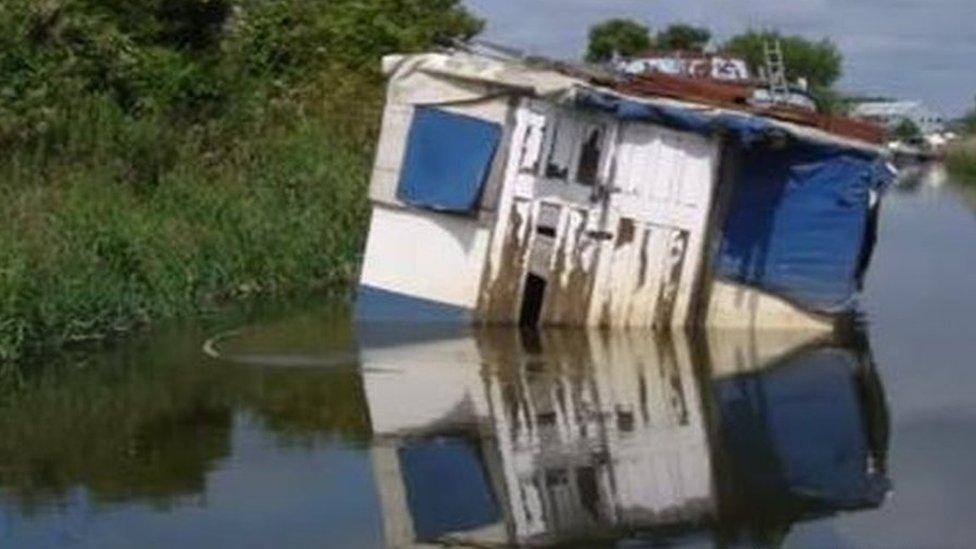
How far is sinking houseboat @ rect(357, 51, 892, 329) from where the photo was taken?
19.8 metres

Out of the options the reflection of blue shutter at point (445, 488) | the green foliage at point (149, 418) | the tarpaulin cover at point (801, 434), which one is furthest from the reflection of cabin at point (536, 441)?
the green foliage at point (149, 418)

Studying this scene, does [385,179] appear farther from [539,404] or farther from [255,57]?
[255,57]

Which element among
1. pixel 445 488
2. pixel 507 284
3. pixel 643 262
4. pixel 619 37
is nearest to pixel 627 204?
pixel 643 262

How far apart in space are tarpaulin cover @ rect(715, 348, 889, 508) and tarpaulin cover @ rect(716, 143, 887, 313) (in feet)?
7.20

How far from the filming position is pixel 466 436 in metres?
13.6

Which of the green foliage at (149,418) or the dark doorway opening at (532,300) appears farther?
the dark doorway opening at (532,300)

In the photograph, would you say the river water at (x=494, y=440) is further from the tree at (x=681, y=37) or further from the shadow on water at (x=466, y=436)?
the tree at (x=681, y=37)

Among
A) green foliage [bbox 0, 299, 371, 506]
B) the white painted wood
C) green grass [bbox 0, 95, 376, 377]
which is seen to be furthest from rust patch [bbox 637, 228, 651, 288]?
green grass [bbox 0, 95, 376, 377]

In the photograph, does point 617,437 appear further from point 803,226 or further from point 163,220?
point 163,220

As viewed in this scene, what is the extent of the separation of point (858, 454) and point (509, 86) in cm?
797

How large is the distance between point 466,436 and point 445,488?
5.70 feet

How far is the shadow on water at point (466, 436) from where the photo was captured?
11.1m

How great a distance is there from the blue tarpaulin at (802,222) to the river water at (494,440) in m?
0.68

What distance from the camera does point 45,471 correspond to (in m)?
12.8
